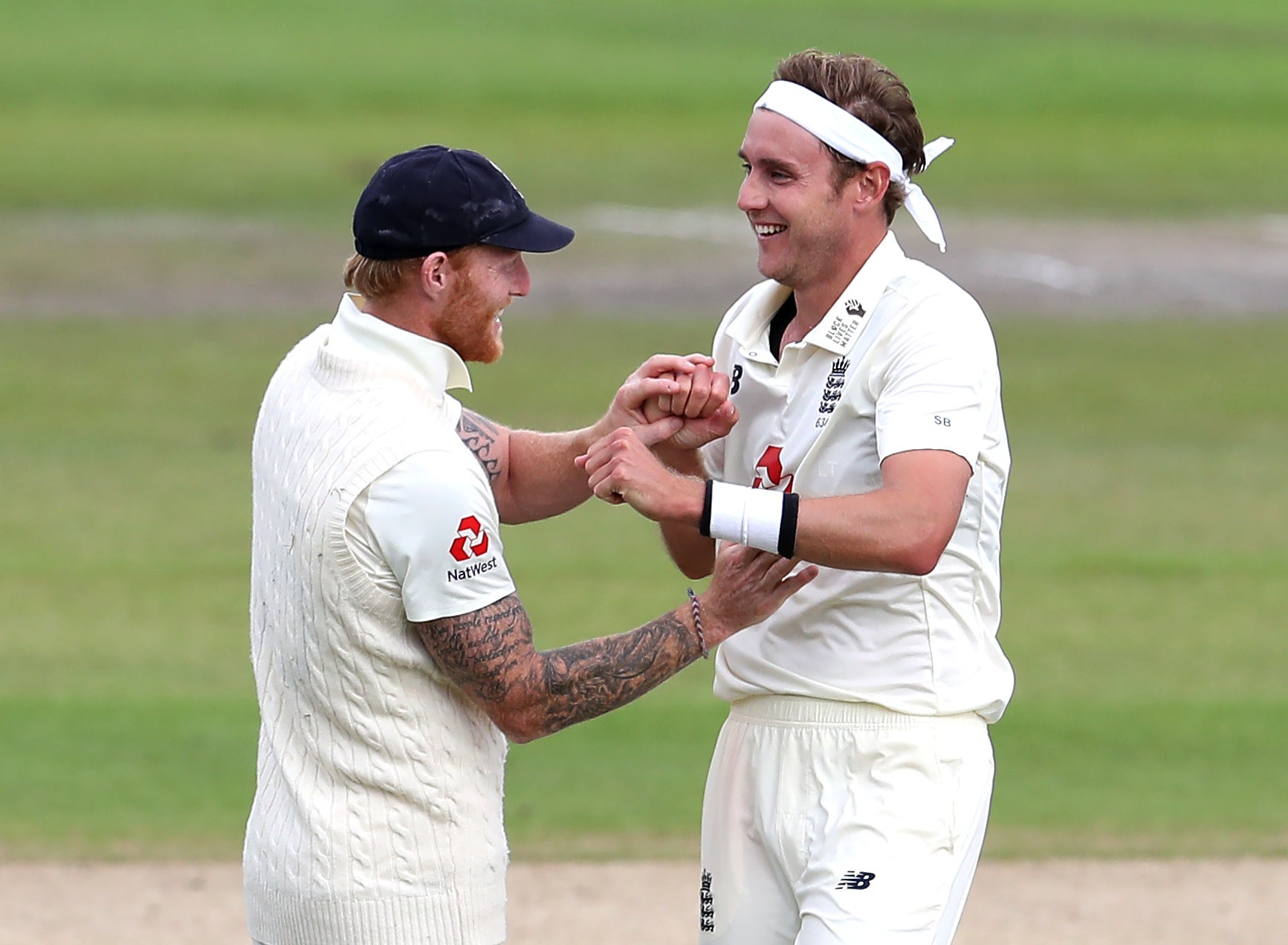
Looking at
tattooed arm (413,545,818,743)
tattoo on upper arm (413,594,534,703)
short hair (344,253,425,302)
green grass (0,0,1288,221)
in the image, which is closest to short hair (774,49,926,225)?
tattooed arm (413,545,818,743)

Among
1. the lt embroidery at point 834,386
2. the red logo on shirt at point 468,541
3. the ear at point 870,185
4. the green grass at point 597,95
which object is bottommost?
the green grass at point 597,95

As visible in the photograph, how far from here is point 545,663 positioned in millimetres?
3891

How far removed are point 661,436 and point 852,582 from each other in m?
0.52

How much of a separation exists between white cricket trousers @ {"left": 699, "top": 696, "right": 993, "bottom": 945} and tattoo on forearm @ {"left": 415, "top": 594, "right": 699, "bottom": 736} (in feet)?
1.49

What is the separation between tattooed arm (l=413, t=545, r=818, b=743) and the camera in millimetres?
3787

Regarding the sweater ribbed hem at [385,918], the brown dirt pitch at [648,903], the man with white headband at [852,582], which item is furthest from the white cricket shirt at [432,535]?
the brown dirt pitch at [648,903]

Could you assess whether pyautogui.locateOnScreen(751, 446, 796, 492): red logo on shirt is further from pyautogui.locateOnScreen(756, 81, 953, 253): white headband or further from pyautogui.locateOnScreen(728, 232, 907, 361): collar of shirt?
pyautogui.locateOnScreen(756, 81, 953, 253): white headband

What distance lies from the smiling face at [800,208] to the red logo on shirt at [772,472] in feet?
1.21

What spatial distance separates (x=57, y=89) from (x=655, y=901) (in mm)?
28186

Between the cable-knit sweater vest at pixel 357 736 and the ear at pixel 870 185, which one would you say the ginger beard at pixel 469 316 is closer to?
the cable-knit sweater vest at pixel 357 736

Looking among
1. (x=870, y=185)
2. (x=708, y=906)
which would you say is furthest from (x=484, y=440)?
(x=708, y=906)

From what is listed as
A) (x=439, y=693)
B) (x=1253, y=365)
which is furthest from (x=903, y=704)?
(x=1253, y=365)

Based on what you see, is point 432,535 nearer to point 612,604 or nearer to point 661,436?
point 661,436

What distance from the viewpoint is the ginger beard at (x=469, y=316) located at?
3.98 m
